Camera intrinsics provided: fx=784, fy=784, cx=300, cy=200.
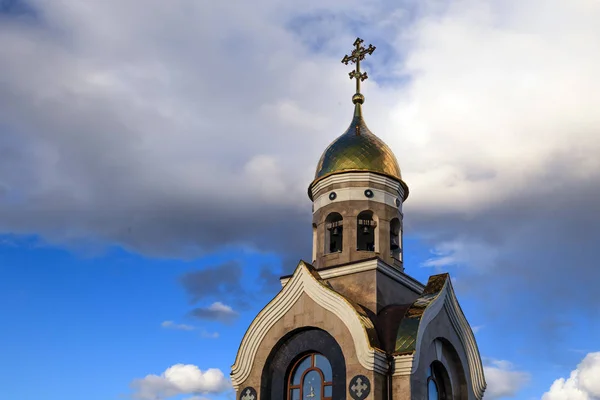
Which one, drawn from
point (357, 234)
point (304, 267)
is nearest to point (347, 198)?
point (357, 234)

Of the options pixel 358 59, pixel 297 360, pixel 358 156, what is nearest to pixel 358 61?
pixel 358 59

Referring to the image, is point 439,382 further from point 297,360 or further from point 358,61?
point 358,61

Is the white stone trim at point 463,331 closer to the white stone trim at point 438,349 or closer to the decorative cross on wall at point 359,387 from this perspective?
the white stone trim at point 438,349

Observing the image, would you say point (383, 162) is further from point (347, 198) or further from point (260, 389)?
point (260, 389)

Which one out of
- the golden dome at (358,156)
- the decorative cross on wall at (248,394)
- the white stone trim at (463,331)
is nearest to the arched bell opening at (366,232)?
the golden dome at (358,156)

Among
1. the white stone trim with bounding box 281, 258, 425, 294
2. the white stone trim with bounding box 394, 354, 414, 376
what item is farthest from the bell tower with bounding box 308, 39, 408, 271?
the white stone trim with bounding box 394, 354, 414, 376

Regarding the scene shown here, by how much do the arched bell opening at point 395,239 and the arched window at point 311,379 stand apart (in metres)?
3.92

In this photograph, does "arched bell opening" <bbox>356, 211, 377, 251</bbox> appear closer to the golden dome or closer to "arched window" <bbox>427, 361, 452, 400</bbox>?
the golden dome

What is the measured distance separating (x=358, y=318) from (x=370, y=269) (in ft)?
5.92

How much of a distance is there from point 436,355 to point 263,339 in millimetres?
3998

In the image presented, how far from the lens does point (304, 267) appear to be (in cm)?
1827

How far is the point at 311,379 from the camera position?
17.5 m

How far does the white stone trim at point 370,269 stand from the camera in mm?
18406

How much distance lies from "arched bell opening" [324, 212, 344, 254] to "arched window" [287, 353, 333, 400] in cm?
330
